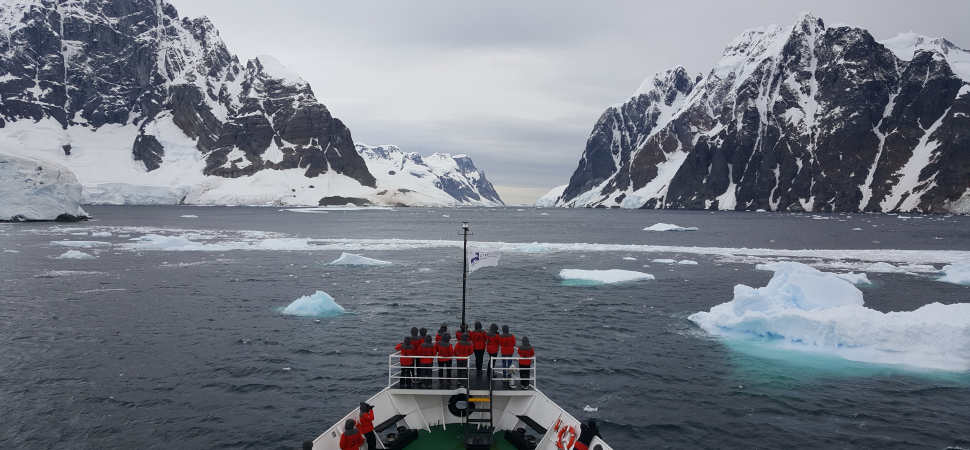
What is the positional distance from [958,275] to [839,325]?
34611 millimetres

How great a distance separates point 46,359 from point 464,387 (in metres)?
22.2

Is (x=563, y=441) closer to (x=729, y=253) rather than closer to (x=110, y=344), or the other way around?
(x=110, y=344)

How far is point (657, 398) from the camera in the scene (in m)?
23.5

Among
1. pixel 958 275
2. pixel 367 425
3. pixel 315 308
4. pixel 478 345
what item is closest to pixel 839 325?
pixel 478 345

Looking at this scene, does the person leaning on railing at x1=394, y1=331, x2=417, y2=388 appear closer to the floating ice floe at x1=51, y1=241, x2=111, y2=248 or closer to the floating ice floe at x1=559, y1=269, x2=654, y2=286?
the floating ice floe at x1=559, y1=269, x2=654, y2=286

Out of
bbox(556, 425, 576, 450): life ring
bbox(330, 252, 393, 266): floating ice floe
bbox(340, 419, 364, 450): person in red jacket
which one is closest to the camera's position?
bbox(340, 419, 364, 450): person in red jacket

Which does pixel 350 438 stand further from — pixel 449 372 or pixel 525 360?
pixel 525 360

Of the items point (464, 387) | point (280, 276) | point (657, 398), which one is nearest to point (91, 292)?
point (280, 276)

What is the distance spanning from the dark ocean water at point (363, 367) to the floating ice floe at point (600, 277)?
295 cm

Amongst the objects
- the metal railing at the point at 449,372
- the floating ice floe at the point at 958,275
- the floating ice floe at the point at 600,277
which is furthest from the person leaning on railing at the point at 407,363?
the floating ice floe at the point at 958,275

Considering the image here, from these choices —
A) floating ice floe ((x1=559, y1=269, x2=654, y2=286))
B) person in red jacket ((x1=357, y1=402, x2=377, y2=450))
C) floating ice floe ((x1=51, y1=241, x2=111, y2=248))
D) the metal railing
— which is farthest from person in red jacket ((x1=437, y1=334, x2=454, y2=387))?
floating ice floe ((x1=51, y1=241, x2=111, y2=248))

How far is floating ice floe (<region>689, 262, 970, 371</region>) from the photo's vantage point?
27.5 metres

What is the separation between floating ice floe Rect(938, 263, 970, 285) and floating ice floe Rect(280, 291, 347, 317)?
5547 centimetres

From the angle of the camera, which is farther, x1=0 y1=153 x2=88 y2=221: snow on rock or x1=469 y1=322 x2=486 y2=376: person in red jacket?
x1=0 y1=153 x2=88 y2=221: snow on rock
